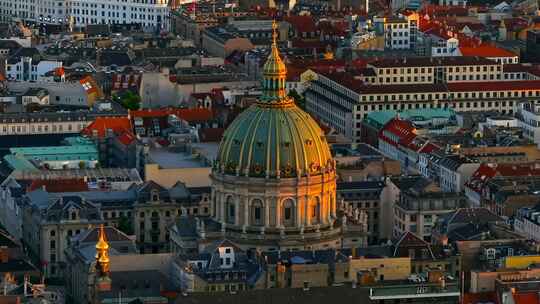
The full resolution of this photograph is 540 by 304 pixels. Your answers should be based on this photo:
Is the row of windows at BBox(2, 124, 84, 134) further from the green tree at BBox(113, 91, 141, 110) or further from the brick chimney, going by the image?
the brick chimney

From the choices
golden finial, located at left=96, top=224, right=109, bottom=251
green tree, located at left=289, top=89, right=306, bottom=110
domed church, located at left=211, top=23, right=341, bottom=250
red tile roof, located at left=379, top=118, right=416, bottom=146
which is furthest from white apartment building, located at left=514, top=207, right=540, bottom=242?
green tree, located at left=289, top=89, right=306, bottom=110

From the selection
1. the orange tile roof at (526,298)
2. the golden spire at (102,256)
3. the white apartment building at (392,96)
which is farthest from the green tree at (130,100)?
the orange tile roof at (526,298)

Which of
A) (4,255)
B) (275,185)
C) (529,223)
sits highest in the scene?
(275,185)

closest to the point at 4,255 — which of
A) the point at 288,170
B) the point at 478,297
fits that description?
the point at 288,170

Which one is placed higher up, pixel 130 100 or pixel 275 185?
pixel 275 185

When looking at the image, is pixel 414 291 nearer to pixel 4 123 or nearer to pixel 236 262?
pixel 236 262

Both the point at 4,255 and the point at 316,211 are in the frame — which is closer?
the point at 316,211

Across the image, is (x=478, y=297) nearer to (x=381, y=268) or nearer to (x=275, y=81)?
(x=381, y=268)

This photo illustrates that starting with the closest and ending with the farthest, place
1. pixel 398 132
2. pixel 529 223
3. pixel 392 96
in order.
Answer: pixel 529 223 → pixel 398 132 → pixel 392 96
